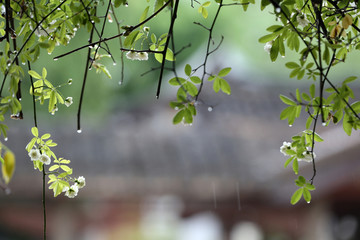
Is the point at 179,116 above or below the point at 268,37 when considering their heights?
below

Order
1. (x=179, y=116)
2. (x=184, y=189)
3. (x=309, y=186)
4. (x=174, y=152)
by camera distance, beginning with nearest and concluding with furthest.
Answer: (x=179, y=116) → (x=309, y=186) → (x=184, y=189) → (x=174, y=152)

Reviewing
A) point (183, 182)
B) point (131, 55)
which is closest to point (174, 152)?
point (183, 182)

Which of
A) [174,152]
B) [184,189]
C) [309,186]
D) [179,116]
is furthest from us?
[174,152]

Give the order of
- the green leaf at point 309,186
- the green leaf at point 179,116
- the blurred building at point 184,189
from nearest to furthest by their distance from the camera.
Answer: the green leaf at point 179,116 → the green leaf at point 309,186 → the blurred building at point 184,189

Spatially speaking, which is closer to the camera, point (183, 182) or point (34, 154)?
point (34, 154)

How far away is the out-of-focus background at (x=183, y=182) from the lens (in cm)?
429

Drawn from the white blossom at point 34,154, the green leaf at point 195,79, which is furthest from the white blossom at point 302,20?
the white blossom at point 34,154

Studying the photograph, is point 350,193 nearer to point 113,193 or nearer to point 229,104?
point 113,193

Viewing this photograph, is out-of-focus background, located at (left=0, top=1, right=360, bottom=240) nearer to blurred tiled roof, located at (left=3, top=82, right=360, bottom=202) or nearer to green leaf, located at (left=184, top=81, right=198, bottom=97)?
blurred tiled roof, located at (left=3, top=82, right=360, bottom=202)

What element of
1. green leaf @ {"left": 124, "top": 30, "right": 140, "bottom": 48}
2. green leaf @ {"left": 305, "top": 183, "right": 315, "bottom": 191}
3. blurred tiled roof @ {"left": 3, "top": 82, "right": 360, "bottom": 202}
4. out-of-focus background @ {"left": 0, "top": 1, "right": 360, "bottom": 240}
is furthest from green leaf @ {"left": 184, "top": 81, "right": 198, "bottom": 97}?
blurred tiled roof @ {"left": 3, "top": 82, "right": 360, "bottom": 202}

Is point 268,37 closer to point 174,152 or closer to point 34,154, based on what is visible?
point 34,154

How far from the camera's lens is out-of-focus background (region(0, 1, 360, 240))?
4289 mm

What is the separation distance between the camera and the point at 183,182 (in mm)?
4395

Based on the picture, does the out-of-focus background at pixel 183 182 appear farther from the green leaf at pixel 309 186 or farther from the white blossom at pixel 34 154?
the white blossom at pixel 34 154
